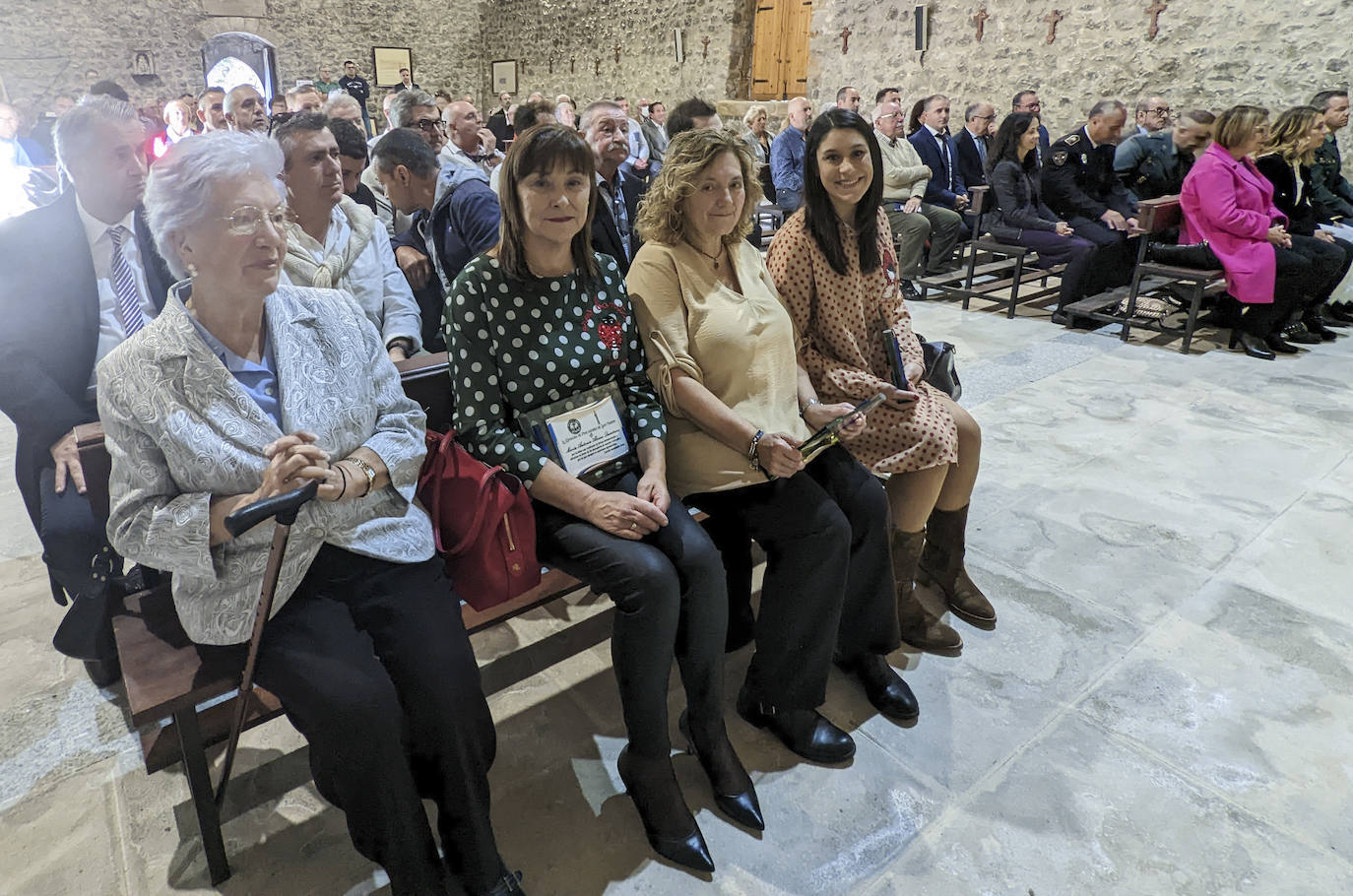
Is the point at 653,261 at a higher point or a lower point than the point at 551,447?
higher

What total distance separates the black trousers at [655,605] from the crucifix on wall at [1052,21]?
9.24 m

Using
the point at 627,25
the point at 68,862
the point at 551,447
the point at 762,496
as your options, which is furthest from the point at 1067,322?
the point at 627,25

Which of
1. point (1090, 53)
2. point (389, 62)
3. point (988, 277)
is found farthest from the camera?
point (389, 62)

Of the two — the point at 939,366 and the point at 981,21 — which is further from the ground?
the point at 981,21

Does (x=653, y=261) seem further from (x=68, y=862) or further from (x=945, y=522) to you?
(x=68, y=862)

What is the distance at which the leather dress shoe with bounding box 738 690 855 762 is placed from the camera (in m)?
1.74

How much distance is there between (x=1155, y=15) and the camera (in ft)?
25.7

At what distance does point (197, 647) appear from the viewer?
1.43 m

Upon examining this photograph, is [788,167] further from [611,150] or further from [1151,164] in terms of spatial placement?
[611,150]

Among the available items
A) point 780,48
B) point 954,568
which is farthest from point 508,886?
point 780,48

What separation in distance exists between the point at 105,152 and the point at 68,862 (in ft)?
5.26

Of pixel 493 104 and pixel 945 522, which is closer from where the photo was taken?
pixel 945 522

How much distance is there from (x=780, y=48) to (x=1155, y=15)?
18.4 feet

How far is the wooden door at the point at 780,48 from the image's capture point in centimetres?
1177
